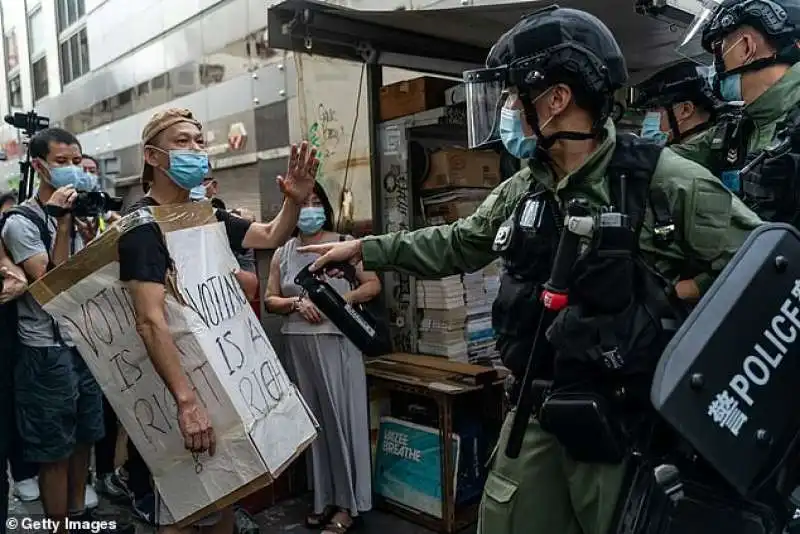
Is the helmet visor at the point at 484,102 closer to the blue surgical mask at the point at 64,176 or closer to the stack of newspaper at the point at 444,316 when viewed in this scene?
the stack of newspaper at the point at 444,316

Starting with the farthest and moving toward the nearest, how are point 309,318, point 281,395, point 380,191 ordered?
point 380,191
point 309,318
point 281,395

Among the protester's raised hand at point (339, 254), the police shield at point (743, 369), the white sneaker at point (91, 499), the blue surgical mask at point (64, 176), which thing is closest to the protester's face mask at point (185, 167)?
the protester's raised hand at point (339, 254)

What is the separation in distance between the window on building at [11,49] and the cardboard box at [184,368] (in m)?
13.8

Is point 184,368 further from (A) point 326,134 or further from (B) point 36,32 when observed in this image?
(B) point 36,32

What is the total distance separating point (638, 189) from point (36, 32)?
14.2 m

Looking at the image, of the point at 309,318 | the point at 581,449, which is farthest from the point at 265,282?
the point at 581,449

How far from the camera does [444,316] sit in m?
4.08

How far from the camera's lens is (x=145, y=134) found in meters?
2.64

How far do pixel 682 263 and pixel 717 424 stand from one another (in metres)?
0.51

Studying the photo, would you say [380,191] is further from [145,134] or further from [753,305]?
[753,305]

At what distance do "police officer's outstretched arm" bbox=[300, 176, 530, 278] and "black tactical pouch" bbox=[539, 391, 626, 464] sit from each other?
66 cm

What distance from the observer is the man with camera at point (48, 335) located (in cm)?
312

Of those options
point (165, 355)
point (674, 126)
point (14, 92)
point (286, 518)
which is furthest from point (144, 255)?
point (14, 92)

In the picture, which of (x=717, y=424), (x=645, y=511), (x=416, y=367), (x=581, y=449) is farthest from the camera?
(x=416, y=367)
